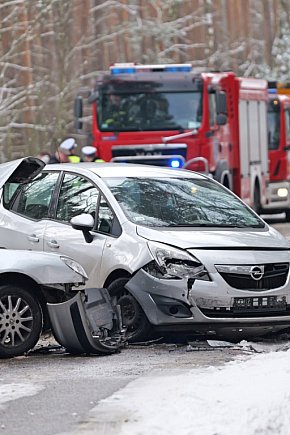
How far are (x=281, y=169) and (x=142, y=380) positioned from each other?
24.0 m

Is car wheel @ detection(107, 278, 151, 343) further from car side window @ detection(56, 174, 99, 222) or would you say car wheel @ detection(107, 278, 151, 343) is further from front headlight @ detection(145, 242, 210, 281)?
car side window @ detection(56, 174, 99, 222)

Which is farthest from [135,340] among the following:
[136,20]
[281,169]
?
[136,20]

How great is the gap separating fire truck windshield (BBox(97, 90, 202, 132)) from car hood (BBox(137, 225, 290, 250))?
43.9 ft

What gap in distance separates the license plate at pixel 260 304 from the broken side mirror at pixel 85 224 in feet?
4.60

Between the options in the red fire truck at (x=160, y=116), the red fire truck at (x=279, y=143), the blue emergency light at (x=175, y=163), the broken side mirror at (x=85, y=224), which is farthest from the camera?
the red fire truck at (x=279, y=143)

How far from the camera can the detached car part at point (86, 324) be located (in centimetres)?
1116

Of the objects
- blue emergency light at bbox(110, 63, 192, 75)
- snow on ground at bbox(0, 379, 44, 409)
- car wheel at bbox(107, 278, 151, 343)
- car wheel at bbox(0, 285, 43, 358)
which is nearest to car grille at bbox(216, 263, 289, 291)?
car wheel at bbox(107, 278, 151, 343)

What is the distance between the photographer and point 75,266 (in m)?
11.4

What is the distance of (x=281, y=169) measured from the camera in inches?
1312

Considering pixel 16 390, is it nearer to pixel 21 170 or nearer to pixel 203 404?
pixel 203 404

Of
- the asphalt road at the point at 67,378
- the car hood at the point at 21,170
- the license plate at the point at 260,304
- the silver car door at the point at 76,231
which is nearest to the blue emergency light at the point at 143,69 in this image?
the silver car door at the point at 76,231

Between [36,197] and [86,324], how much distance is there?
244 centimetres

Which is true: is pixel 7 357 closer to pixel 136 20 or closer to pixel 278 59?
pixel 136 20

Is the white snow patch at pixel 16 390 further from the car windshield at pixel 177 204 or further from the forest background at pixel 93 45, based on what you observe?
the forest background at pixel 93 45
